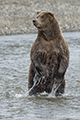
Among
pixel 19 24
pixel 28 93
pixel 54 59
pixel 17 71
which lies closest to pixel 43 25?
pixel 54 59

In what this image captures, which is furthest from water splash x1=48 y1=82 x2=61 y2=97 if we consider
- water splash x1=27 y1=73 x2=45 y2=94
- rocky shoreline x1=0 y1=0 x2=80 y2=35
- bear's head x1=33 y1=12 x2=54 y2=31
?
rocky shoreline x1=0 y1=0 x2=80 y2=35

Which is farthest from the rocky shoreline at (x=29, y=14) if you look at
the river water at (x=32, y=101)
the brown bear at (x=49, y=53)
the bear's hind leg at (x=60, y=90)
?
the brown bear at (x=49, y=53)

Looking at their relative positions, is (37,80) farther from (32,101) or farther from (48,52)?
(48,52)

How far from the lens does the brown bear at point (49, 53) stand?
5.75 meters

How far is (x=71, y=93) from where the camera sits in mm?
6527

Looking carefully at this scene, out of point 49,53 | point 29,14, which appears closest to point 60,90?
point 49,53

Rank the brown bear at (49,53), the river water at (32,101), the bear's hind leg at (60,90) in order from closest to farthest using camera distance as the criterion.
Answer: the river water at (32,101) < the brown bear at (49,53) < the bear's hind leg at (60,90)

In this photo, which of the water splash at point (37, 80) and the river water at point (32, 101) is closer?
the river water at point (32, 101)

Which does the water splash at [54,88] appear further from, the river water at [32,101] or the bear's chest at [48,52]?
the bear's chest at [48,52]

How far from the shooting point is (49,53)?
578 centimetres

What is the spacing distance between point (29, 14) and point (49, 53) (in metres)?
23.5

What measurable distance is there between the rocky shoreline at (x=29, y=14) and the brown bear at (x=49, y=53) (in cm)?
1780

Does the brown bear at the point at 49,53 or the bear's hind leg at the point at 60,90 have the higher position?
the brown bear at the point at 49,53

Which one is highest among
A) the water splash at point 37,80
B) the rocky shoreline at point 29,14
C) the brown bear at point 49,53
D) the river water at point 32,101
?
the brown bear at point 49,53
